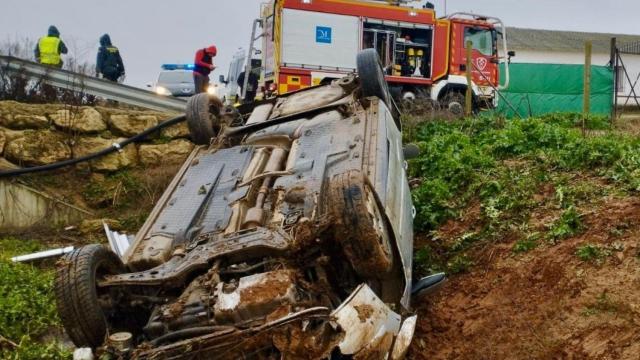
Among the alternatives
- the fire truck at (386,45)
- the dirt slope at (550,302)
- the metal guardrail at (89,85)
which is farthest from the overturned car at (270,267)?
the fire truck at (386,45)

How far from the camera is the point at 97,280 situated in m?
3.67

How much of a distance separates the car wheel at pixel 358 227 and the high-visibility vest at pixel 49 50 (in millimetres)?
8318

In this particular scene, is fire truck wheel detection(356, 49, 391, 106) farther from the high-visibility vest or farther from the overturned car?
the high-visibility vest

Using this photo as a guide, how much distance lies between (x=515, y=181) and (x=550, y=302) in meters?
2.13

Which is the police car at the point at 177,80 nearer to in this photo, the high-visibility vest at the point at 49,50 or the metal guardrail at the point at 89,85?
the high-visibility vest at the point at 49,50

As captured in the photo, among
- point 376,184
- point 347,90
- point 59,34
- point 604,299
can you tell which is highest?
point 59,34

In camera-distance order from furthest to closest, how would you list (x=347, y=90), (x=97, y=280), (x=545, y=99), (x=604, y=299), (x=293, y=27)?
(x=545, y=99)
(x=293, y=27)
(x=347, y=90)
(x=604, y=299)
(x=97, y=280)

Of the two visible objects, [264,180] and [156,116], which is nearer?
[264,180]

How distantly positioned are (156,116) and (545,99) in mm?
12748

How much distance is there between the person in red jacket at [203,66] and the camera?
39.3 feet

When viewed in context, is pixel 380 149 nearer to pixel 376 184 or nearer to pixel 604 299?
pixel 376 184

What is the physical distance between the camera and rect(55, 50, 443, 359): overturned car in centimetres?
316

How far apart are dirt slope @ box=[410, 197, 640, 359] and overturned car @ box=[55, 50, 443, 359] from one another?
0.42m

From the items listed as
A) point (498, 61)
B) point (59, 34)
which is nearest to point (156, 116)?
point (59, 34)
